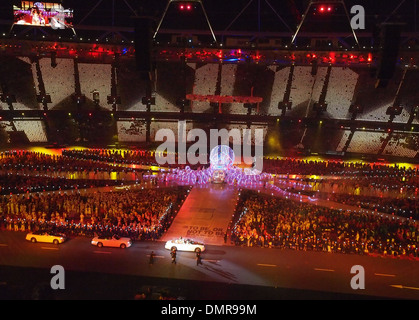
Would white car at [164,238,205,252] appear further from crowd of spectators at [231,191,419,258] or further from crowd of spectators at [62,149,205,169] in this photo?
crowd of spectators at [62,149,205,169]

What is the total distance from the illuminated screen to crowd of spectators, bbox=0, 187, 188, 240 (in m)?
21.9

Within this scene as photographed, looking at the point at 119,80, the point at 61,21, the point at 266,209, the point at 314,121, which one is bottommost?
the point at 266,209

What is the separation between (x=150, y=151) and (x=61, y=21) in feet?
56.1

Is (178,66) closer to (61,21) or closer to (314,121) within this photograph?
(61,21)

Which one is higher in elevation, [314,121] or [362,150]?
[314,121]

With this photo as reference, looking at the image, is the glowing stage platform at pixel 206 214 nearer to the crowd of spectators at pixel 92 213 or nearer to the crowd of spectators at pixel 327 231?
the crowd of spectators at pixel 92 213

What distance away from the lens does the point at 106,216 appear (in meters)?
26.4

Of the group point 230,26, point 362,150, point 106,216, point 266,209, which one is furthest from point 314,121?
point 106,216

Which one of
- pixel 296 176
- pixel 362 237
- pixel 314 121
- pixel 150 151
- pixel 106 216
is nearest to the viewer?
pixel 362 237

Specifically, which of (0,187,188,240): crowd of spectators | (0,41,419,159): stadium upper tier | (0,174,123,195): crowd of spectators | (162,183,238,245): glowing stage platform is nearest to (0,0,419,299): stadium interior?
(0,41,419,159): stadium upper tier

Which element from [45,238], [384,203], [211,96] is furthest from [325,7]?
[45,238]

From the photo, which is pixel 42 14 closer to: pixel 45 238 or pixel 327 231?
pixel 45 238

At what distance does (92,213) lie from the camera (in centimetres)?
2692

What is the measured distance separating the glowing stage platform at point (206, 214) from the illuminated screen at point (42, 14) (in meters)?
24.7
